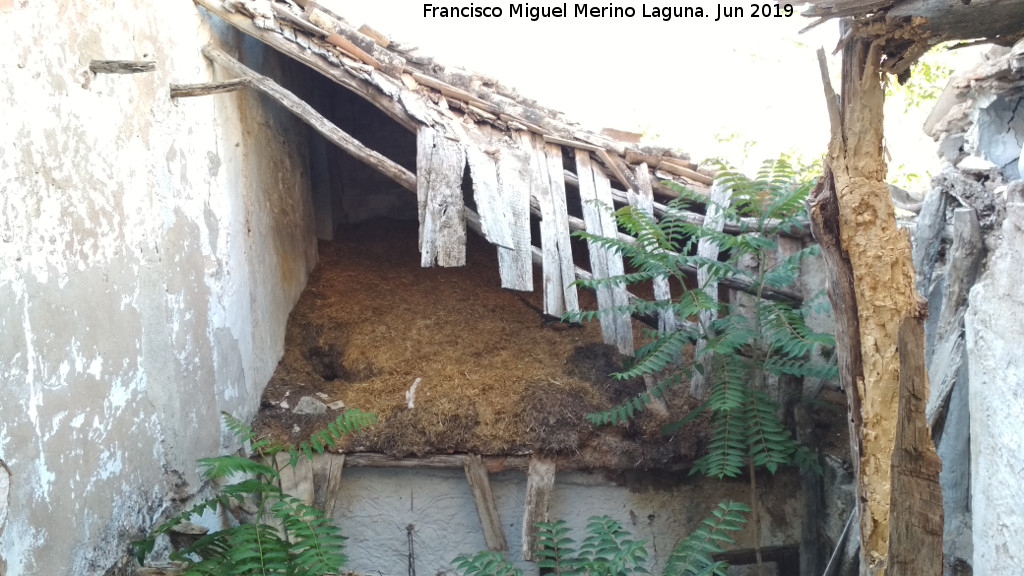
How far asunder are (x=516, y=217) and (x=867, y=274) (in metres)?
2.64

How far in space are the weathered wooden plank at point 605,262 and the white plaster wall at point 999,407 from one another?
2492mm

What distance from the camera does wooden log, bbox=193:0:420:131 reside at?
4.57 meters

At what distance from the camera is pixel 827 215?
259 cm

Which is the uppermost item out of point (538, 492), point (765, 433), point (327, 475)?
point (765, 433)

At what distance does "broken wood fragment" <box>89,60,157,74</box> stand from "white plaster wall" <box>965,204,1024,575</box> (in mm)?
3287

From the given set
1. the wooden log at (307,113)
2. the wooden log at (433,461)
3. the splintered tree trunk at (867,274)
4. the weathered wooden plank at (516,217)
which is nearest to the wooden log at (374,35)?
the wooden log at (307,113)

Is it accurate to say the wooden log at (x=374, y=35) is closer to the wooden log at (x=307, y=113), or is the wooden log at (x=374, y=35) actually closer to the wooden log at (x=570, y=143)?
the wooden log at (x=307, y=113)

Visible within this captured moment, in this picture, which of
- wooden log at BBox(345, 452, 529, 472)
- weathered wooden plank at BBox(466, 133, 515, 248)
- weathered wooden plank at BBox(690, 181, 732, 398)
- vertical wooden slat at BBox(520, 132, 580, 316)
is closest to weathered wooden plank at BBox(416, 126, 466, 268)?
weathered wooden plank at BBox(466, 133, 515, 248)

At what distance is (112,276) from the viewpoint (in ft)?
10.6

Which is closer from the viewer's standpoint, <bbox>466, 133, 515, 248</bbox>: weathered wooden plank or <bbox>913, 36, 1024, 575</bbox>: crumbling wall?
<bbox>913, 36, 1024, 575</bbox>: crumbling wall

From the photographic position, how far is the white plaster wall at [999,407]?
2.41m

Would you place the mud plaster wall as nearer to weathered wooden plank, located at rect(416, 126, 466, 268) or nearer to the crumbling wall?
weathered wooden plank, located at rect(416, 126, 466, 268)

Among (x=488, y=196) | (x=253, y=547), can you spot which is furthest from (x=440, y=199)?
(x=253, y=547)

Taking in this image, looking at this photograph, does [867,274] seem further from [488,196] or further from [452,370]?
[452,370]
